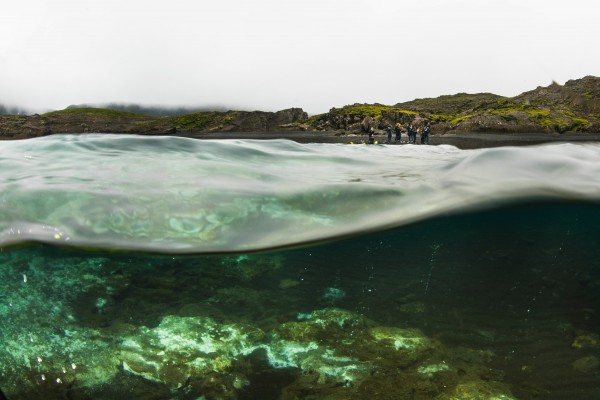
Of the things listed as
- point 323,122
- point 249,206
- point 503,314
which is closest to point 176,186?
point 249,206

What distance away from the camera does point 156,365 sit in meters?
5.69

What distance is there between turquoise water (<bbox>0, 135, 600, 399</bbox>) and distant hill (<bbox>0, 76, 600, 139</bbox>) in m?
73.9

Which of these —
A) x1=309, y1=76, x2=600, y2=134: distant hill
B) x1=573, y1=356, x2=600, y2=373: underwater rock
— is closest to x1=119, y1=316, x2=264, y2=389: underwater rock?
x1=573, y1=356, x2=600, y2=373: underwater rock

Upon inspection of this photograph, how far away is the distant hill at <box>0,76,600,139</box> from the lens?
74.8 metres

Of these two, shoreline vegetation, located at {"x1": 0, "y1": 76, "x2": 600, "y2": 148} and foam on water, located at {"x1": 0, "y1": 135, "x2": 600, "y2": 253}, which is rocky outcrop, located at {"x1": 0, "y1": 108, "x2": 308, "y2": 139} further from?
foam on water, located at {"x1": 0, "y1": 135, "x2": 600, "y2": 253}

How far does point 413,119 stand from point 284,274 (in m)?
92.0

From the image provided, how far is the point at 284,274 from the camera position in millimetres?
8164

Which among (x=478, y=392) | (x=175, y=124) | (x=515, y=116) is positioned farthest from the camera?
(x=175, y=124)

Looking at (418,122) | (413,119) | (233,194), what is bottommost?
(233,194)

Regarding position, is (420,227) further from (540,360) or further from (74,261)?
(74,261)

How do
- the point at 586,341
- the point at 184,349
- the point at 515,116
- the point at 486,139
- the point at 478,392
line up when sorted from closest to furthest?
the point at 478,392, the point at 184,349, the point at 586,341, the point at 486,139, the point at 515,116

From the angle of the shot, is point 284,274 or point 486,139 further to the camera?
point 486,139

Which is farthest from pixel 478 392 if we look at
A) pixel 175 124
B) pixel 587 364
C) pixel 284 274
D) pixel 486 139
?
pixel 175 124

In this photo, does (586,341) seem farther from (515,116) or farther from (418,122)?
(418,122)
